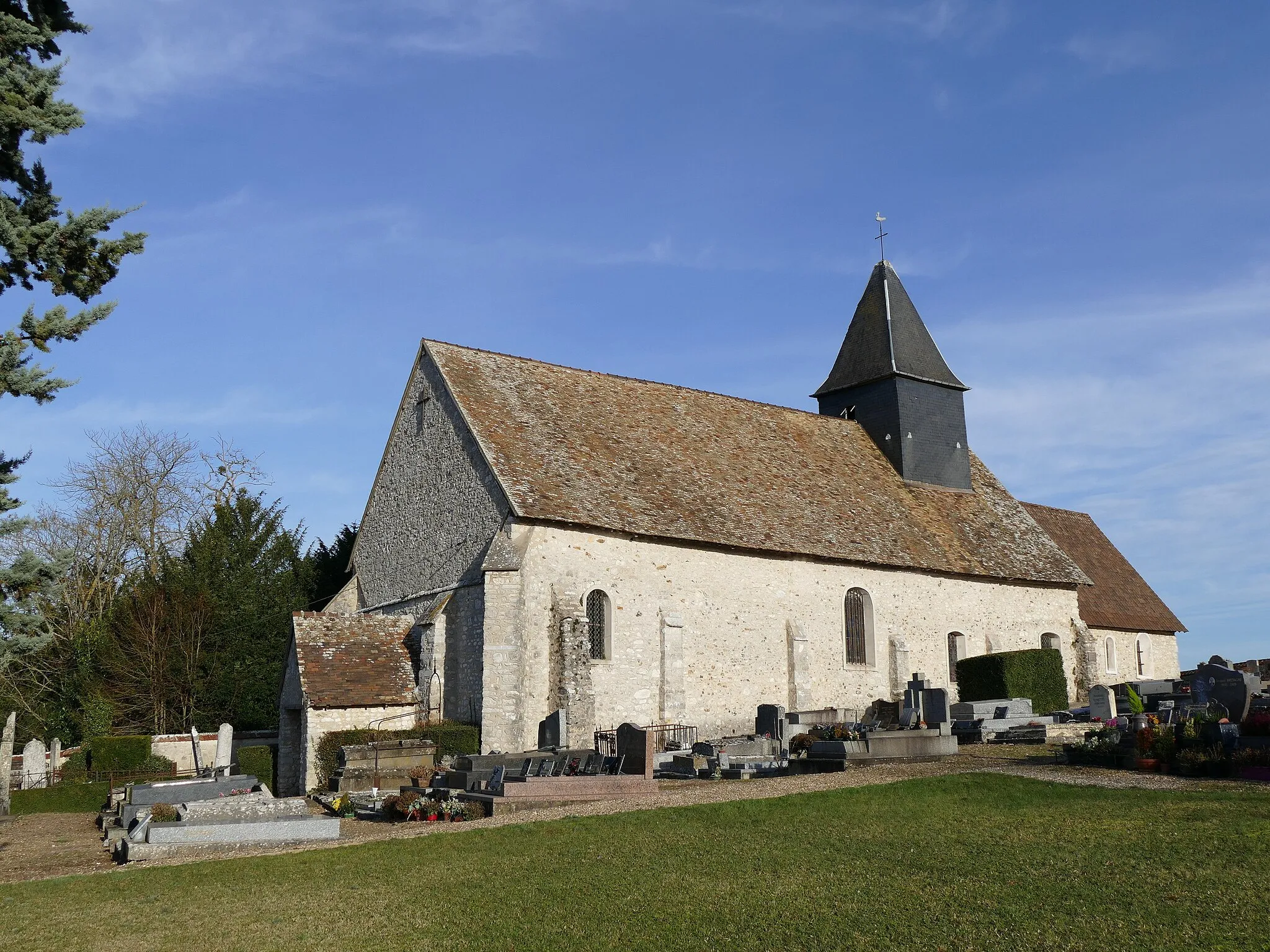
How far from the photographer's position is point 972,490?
103 feet

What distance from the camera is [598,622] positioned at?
22156mm

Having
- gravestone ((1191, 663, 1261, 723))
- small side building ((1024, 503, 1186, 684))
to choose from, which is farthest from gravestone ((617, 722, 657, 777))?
small side building ((1024, 503, 1186, 684))

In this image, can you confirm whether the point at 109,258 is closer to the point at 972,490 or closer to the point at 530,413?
the point at 530,413

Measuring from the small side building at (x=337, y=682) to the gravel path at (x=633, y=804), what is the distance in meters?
4.26

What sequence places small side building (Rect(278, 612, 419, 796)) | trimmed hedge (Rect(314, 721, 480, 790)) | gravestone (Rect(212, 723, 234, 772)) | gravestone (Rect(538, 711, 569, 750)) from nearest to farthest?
gravestone (Rect(538, 711, 569, 750)), trimmed hedge (Rect(314, 721, 480, 790)), small side building (Rect(278, 612, 419, 796)), gravestone (Rect(212, 723, 234, 772))

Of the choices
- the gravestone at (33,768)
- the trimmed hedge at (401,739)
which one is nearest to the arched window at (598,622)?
the trimmed hedge at (401,739)

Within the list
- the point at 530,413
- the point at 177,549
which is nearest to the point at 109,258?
the point at 530,413

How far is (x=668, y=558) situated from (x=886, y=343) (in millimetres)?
11915

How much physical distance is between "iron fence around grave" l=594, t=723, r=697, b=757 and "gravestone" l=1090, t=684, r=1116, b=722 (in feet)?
26.1

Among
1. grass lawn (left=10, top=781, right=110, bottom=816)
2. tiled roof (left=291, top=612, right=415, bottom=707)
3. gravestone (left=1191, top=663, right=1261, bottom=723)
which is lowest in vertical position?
grass lawn (left=10, top=781, right=110, bottom=816)

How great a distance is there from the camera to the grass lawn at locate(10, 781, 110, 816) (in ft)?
68.9

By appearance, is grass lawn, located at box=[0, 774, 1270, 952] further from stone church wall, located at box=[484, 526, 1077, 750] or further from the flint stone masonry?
stone church wall, located at box=[484, 526, 1077, 750]

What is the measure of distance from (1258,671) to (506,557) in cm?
1941

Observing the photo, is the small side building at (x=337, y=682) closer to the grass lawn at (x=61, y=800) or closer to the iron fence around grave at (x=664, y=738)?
the grass lawn at (x=61, y=800)
